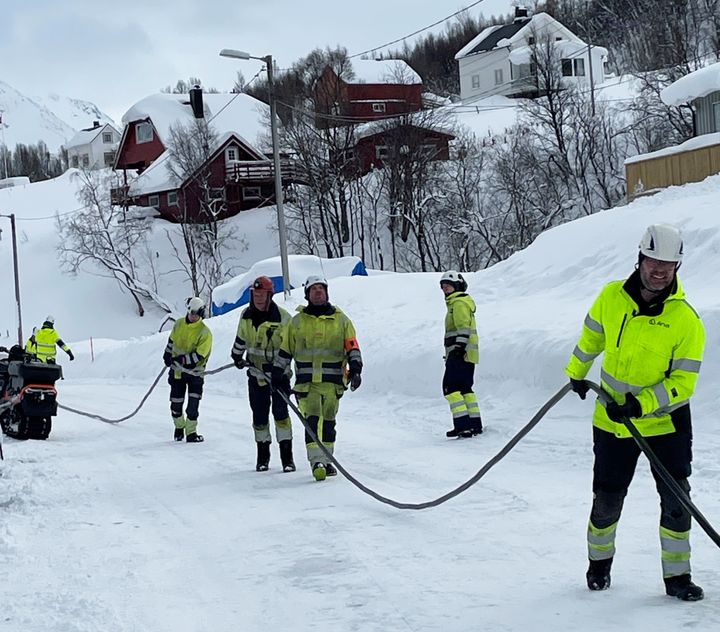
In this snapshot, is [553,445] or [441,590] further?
[553,445]

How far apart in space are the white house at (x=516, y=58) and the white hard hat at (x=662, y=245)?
6798cm

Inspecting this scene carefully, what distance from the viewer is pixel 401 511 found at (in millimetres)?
8047

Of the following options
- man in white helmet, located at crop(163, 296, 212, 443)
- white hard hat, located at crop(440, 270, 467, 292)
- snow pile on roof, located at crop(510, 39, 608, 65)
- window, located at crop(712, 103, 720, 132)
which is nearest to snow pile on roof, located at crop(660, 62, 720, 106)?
window, located at crop(712, 103, 720, 132)

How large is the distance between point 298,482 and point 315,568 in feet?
10.3

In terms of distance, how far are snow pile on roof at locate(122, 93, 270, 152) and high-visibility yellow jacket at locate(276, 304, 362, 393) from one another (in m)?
59.7

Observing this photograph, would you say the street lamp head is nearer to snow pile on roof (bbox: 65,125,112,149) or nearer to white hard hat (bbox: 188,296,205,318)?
white hard hat (bbox: 188,296,205,318)

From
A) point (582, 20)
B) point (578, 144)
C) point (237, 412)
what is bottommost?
point (237, 412)

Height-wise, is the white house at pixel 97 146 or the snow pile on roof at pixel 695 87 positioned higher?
the white house at pixel 97 146

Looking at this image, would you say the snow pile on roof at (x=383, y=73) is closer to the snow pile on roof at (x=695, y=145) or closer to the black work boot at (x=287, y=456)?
the snow pile on roof at (x=695, y=145)

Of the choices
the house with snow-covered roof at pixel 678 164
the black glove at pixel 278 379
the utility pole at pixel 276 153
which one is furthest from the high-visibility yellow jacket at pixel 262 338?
Result: the house with snow-covered roof at pixel 678 164

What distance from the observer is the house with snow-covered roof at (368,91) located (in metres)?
63.3

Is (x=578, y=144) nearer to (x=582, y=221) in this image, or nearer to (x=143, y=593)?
(x=582, y=221)

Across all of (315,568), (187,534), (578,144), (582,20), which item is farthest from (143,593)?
(582,20)

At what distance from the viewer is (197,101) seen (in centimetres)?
7050
